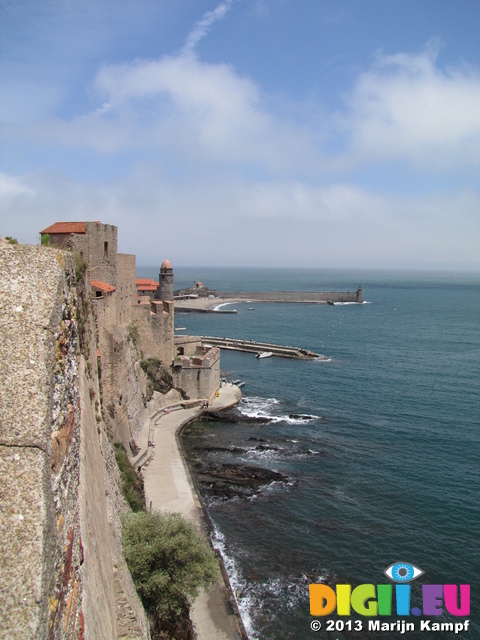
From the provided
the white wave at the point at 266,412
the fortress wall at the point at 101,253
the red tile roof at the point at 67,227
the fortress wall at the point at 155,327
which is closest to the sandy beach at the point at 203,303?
the white wave at the point at 266,412

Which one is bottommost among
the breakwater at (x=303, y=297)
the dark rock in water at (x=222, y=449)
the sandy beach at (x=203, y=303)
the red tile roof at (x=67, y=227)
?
the dark rock in water at (x=222, y=449)

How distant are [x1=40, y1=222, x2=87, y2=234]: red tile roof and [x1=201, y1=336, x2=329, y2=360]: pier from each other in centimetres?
4509

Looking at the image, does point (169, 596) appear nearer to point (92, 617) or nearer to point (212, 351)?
point (92, 617)

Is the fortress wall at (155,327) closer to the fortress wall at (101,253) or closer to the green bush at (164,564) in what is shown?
the fortress wall at (101,253)

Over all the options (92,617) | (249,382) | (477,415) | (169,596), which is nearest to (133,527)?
(169,596)

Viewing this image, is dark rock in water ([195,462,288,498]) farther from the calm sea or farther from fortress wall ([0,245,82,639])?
fortress wall ([0,245,82,639])

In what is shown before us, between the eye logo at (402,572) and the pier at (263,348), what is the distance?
43.3m

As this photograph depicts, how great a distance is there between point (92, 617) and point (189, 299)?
430 feet

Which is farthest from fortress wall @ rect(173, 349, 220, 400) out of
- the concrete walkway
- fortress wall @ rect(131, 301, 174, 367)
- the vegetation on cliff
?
fortress wall @ rect(131, 301, 174, 367)

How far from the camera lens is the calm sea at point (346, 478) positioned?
2048 centimetres

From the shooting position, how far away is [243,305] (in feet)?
429

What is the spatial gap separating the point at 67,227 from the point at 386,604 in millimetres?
20645

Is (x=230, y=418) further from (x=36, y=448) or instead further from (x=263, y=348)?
(x=36, y=448)

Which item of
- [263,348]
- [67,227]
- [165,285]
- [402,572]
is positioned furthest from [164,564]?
[263,348]
